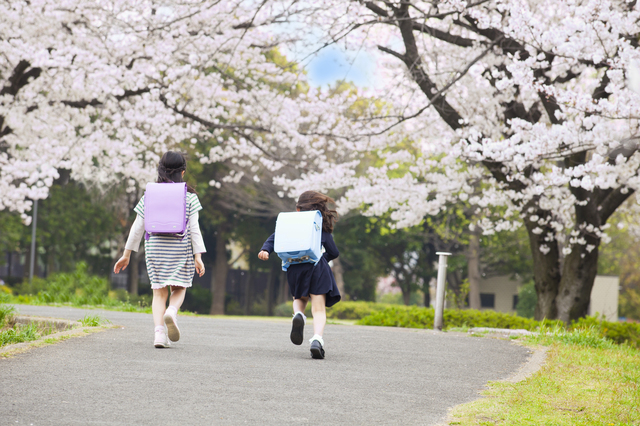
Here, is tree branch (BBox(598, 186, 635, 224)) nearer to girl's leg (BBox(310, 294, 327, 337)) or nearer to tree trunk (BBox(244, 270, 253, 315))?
girl's leg (BBox(310, 294, 327, 337))

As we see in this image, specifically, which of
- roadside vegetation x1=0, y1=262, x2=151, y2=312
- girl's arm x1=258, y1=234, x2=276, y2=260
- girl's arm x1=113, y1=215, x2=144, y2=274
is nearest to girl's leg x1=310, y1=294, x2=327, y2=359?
girl's arm x1=258, y1=234, x2=276, y2=260

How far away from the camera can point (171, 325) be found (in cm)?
539

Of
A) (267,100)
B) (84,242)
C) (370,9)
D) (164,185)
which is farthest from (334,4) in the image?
(84,242)

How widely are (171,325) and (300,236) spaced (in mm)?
1258

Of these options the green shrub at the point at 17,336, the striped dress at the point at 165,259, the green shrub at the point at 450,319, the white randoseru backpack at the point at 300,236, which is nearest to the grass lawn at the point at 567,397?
the white randoseru backpack at the point at 300,236

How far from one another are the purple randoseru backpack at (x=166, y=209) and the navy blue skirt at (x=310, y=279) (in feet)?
3.32

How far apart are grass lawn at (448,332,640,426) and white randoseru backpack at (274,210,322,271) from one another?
174 centimetres

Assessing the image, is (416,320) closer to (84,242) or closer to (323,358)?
(323,358)

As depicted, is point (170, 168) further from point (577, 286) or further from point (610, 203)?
point (610, 203)

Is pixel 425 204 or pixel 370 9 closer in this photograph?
pixel 370 9

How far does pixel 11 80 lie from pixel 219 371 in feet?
35.7

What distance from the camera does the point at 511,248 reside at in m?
27.0

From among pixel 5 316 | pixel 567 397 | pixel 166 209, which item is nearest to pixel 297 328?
pixel 166 209

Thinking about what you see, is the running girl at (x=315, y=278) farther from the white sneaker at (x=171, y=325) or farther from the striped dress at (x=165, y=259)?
the white sneaker at (x=171, y=325)
